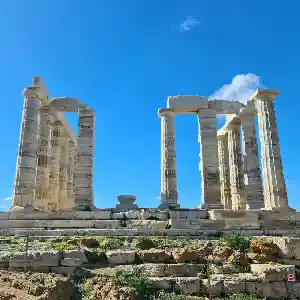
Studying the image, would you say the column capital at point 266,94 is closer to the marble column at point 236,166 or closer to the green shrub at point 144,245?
the marble column at point 236,166

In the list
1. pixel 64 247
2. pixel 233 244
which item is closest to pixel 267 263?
pixel 233 244

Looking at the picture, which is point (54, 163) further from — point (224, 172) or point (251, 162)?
point (251, 162)

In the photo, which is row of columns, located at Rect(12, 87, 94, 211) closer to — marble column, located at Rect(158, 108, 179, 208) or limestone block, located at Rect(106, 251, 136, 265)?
marble column, located at Rect(158, 108, 179, 208)

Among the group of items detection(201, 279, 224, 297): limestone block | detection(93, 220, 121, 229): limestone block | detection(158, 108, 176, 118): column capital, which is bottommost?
detection(201, 279, 224, 297): limestone block

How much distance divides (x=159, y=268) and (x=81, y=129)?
22600mm

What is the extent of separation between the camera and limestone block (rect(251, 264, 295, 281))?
1296cm

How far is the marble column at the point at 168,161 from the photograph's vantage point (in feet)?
106

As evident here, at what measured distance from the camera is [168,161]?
3331 cm

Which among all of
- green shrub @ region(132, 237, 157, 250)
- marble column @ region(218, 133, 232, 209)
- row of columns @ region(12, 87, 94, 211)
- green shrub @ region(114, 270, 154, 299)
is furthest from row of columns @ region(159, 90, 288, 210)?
green shrub @ region(114, 270, 154, 299)

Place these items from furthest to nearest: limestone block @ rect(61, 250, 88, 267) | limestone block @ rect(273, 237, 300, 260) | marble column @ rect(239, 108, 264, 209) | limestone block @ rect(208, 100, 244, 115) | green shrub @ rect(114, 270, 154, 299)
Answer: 1. limestone block @ rect(208, 100, 244, 115)
2. marble column @ rect(239, 108, 264, 209)
3. limestone block @ rect(273, 237, 300, 260)
4. limestone block @ rect(61, 250, 88, 267)
5. green shrub @ rect(114, 270, 154, 299)

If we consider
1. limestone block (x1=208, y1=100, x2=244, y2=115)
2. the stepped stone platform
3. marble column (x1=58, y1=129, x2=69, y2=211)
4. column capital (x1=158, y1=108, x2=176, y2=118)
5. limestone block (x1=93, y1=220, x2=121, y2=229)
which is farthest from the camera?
marble column (x1=58, y1=129, x2=69, y2=211)

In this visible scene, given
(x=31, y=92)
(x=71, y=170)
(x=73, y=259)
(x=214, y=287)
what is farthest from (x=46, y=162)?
(x=214, y=287)

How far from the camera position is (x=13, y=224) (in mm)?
25531

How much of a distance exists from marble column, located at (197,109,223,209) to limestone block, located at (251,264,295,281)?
1844 cm
